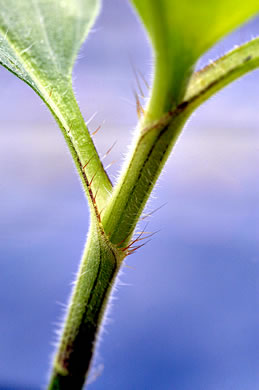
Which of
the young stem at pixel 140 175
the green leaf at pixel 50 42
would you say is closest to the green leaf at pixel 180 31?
the young stem at pixel 140 175

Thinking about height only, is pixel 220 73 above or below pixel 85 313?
above

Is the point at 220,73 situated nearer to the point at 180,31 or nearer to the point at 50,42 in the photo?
the point at 180,31

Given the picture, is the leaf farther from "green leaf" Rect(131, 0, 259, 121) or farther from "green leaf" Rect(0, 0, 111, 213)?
"green leaf" Rect(0, 0, 111, 213)

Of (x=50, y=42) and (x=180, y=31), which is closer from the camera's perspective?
(x=180, y=31)

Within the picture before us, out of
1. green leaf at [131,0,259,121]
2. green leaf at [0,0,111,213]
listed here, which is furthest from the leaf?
green leaf at [0,0,111,213]

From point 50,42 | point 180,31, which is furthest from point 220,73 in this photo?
point 50,42

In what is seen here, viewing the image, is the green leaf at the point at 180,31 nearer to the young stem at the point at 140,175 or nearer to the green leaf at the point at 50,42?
the young stem at the point at 140,175

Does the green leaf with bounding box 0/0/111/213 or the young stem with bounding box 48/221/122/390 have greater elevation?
the green leaf with bounding box 0/0/111/213
